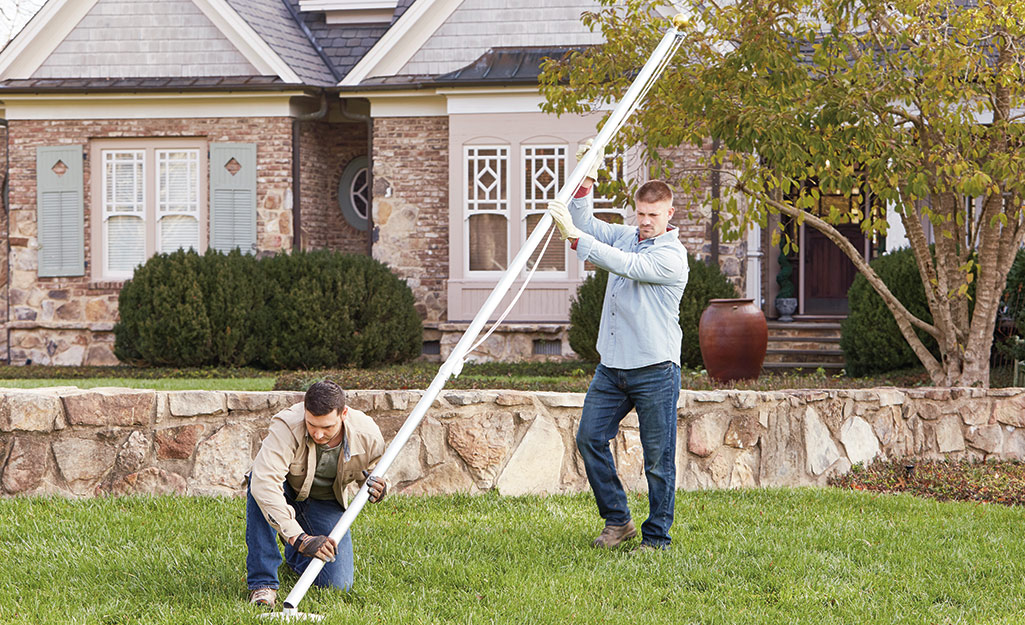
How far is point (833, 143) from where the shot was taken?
812 centimetres

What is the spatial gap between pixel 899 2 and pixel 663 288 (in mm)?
3982

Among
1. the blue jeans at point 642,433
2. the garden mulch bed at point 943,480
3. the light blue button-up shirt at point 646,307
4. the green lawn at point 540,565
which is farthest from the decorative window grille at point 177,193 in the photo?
the blue jeans at point 642,433

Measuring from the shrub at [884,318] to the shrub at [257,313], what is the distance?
558cm

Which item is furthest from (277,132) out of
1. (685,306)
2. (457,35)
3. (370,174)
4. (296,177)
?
(685,306)

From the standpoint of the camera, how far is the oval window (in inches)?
671

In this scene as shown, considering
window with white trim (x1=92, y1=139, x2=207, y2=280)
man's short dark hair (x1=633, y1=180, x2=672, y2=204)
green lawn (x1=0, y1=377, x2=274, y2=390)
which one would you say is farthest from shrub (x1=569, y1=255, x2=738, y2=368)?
man's short dark hair (x1=633, y1=180, x2=672, y2=204)

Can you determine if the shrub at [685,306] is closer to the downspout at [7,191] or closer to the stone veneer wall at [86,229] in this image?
the stone veneer wall at [86,229]

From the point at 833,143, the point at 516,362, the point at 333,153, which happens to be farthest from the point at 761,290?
the point at 833,143

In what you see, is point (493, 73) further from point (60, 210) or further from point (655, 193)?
point (655, 193)

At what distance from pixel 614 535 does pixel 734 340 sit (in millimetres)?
5677

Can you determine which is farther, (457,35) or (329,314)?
(457,35)

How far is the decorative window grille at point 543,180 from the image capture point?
49.9 feet

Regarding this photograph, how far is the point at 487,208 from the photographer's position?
15.4 m

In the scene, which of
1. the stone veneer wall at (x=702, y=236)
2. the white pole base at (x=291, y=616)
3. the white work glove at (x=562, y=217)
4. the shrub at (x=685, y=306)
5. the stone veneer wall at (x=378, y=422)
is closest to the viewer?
the white pole base at (x=291, y=616)
